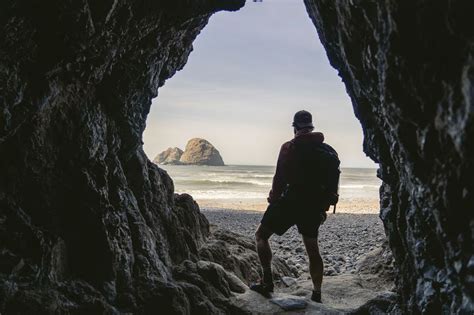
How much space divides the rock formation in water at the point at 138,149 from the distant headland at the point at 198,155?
109m

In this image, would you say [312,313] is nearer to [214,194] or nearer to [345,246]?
[345,246]

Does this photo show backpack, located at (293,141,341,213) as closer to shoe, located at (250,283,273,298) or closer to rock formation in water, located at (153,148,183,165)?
shoe, located at (250,283,273,298)

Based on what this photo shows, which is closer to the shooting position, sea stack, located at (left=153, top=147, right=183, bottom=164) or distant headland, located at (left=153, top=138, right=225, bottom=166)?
distant headland, located at (left=153, top=138, right=225, bottom=166)

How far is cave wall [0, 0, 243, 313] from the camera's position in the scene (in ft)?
13.9

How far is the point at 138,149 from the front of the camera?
7254 mm

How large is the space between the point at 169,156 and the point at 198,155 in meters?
14.5

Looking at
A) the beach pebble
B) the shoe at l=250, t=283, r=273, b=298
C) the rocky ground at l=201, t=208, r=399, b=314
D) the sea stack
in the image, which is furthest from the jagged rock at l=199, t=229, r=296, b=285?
the sea stack

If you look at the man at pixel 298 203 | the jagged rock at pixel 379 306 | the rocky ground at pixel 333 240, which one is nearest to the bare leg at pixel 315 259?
the man at pixel 298 203

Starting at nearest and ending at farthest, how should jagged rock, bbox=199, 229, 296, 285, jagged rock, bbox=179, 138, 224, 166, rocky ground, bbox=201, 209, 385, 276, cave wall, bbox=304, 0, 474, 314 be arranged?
cave wall, bbox=304, 0, 474, 314
jagged rock, bbox=199, 229, 296, 285
rocky ground, bbox=201, 209, 385, 276
jagged rock, bbox=179, 138, 224, 166

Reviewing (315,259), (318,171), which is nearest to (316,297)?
(315,259)

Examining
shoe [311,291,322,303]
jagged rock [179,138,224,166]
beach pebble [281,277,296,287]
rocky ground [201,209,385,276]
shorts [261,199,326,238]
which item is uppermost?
jagged rock [179,138,224,166]

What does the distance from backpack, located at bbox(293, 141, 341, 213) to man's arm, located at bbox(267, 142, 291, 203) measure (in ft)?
0.53

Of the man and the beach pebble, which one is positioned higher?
the man

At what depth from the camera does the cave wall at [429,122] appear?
2736 mm
